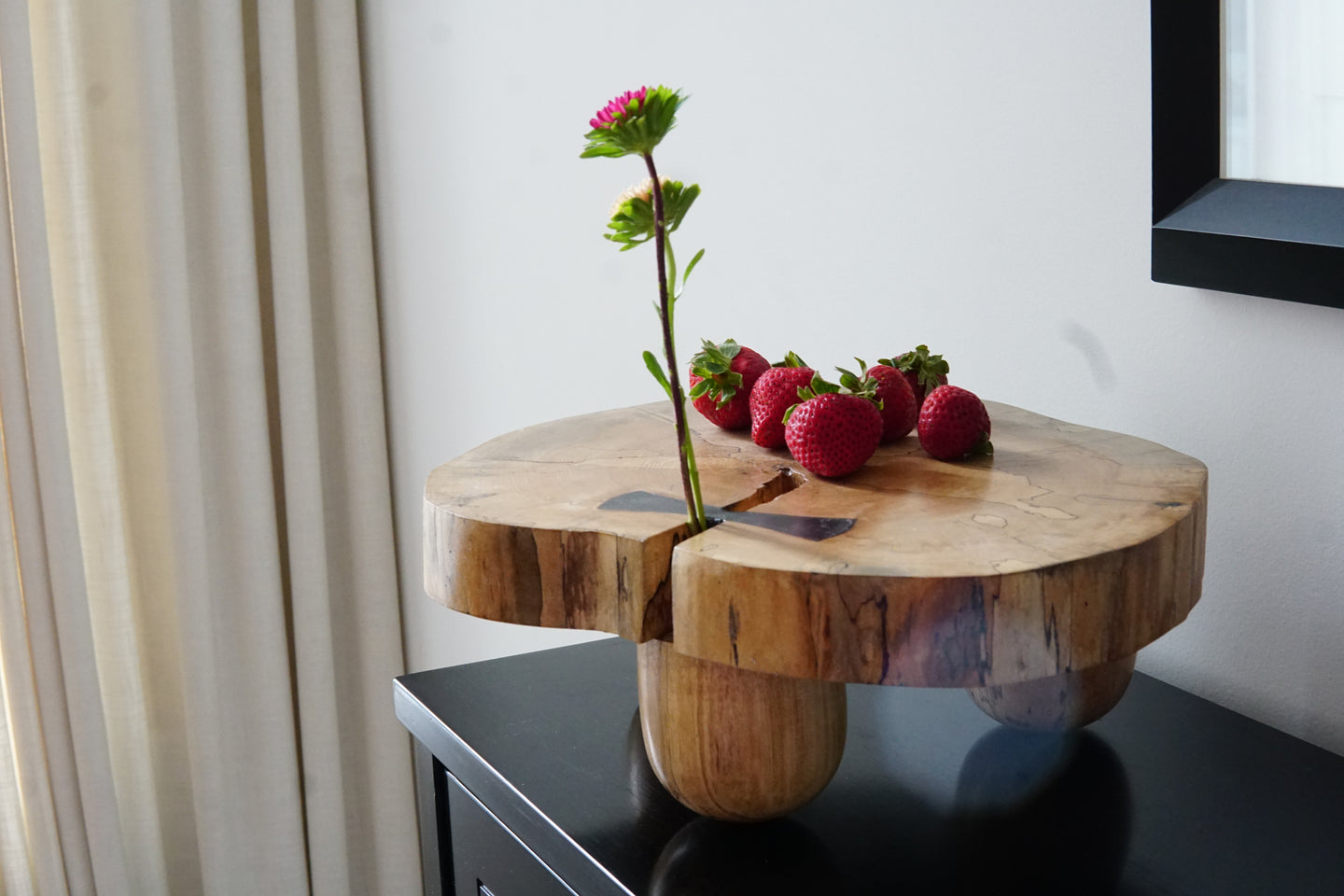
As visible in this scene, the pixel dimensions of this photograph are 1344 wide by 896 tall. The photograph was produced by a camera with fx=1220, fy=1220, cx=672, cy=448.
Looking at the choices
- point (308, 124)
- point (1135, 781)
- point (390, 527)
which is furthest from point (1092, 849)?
point (308, 124)

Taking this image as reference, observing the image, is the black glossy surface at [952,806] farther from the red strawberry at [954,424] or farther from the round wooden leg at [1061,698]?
the red strawberry at [954,424]

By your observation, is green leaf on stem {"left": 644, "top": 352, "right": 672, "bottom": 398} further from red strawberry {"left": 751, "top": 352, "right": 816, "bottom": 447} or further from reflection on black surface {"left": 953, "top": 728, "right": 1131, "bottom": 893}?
reflection on black surface {"left": 953, "top": 728, "right": 1131, "bottom": 893}

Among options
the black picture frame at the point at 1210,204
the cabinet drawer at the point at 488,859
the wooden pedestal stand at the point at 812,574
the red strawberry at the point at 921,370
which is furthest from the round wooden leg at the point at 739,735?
the black picture frame at the point at 1210,204

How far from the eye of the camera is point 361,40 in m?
1.89

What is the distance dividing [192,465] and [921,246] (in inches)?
48.1

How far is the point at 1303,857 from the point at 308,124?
5.59 feet

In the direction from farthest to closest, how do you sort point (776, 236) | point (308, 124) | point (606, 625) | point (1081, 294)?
point (308, 124) < point (776, 236) < point (1081, 294) < point (606, 625)

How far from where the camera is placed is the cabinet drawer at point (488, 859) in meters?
0.73

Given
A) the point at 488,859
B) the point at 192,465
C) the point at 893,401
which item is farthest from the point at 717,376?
the point at 192,465

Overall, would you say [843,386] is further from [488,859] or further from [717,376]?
[488,859]

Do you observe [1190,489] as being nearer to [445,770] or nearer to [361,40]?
[445,770]

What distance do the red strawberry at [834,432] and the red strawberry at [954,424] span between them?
40 millimetres

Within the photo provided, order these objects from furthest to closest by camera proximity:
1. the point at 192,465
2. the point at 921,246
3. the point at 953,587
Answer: the point at 192,465 → the point at 921,246 → the point at 953,587

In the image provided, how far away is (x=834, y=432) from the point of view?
0.66m
